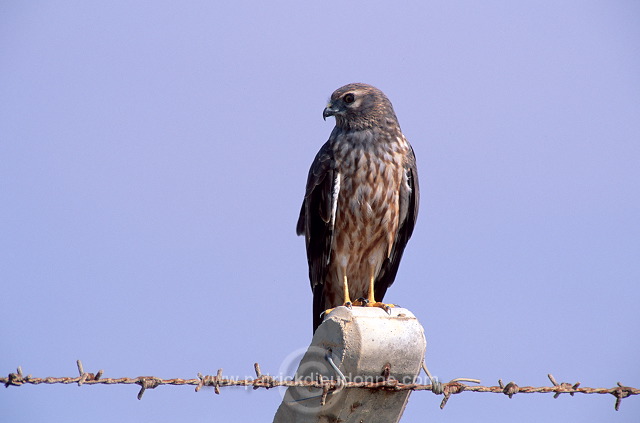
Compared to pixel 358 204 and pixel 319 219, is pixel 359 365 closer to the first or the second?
pixel 358 204

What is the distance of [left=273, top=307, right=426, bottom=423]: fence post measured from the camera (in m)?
3.91

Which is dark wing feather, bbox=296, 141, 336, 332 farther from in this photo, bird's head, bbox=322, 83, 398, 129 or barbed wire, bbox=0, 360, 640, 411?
barbed wire, bbox=0, 360, 640, 411

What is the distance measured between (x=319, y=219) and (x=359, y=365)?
304 cm

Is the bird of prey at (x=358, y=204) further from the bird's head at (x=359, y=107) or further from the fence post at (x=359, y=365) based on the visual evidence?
the fence post at (x=359, y=365)

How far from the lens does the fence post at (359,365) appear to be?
391 cm

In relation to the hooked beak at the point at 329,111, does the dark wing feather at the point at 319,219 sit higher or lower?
lower

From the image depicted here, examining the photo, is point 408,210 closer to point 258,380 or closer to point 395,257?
point 395,257

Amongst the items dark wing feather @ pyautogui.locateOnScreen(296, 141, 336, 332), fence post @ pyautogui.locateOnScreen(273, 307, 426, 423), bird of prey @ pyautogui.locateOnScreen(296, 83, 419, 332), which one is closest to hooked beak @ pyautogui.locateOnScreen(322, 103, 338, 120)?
bird of prey @ pyautogui.locateOnScreen(296, 83, 419, 332)

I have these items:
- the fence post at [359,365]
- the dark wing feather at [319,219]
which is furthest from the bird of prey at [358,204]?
the fence post at [359,365]

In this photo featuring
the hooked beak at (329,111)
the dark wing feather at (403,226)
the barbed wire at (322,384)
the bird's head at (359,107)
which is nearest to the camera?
the barbed wire at (322,384)

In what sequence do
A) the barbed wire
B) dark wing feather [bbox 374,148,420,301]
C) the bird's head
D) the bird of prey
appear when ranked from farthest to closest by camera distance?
1. the bird's head
2. dark wing feather [bbox 374,148,420,301]
3. the bird of prey
4. the barbed wire

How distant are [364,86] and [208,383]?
4.17m

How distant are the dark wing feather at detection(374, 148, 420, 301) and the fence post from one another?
285cm

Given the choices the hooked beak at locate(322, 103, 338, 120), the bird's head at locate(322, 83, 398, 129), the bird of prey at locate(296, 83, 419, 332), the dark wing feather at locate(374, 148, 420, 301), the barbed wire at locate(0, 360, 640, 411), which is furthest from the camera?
the hooked beak at locate(322, 103, 338, 120)
